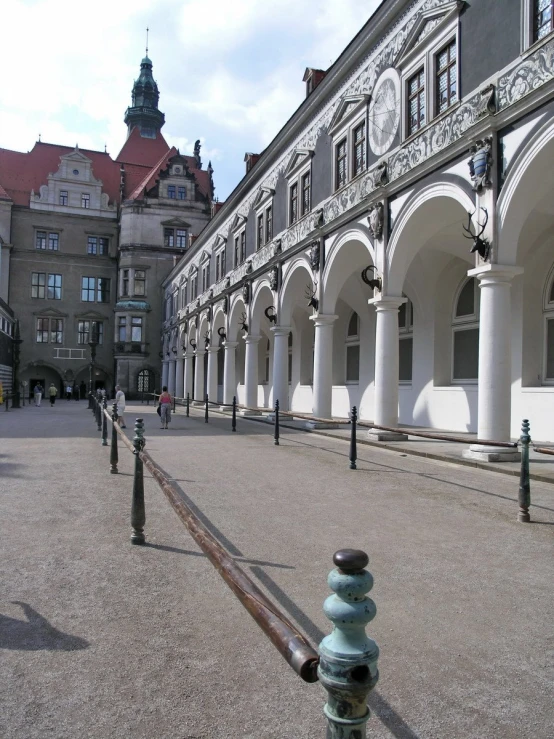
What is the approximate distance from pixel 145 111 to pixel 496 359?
66988 mm

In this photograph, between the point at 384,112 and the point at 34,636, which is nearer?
the point at 34,636

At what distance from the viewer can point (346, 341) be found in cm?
2530

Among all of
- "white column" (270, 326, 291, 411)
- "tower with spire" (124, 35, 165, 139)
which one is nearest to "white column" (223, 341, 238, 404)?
"white column" (270, 326, 291, 411)

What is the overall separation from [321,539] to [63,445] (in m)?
10.3

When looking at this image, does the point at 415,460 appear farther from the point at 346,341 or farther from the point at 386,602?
the point at 346,341

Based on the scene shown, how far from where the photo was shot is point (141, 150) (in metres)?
67.6

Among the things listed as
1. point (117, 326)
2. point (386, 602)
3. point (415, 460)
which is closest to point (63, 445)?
point (415, 460)

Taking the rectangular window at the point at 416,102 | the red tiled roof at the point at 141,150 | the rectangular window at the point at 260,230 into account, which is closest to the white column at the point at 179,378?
the rectangular window at the point at 260,230

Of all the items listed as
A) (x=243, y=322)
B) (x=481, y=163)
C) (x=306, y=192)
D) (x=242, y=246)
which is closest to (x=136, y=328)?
(x=242, y=246)

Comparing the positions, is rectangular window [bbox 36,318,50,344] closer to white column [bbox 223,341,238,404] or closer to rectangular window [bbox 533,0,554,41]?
white column [bbox 223,341,238,404]

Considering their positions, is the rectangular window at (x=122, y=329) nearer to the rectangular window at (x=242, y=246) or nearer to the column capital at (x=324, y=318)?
the rectangular window at (x=242, y=246)

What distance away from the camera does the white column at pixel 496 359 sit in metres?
11.7

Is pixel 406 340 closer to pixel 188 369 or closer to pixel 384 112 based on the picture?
pixel 384 112

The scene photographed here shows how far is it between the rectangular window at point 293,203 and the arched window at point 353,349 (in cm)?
441
